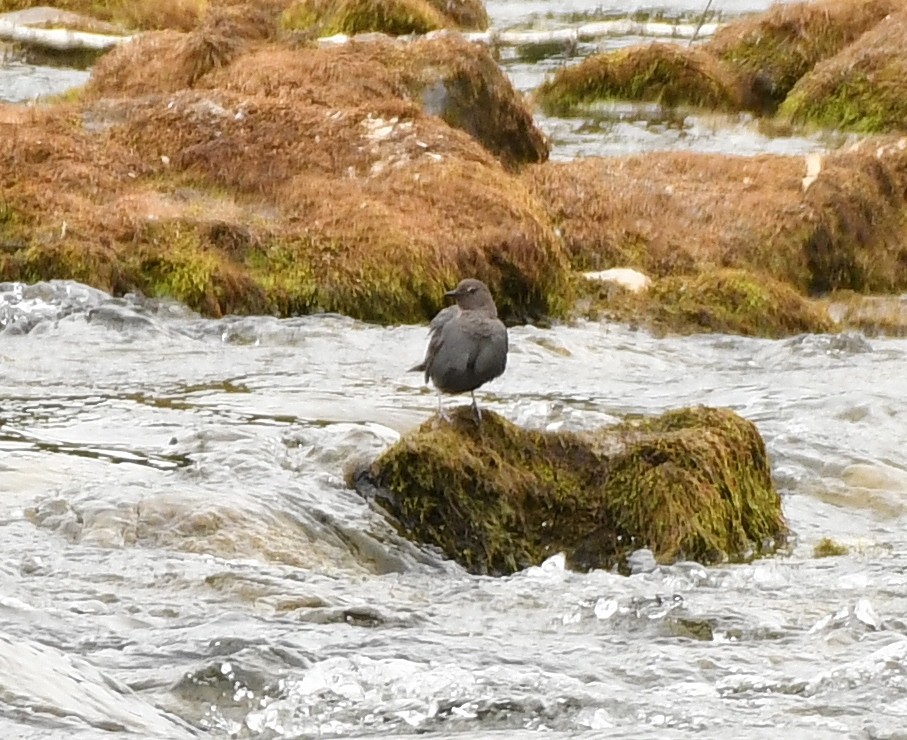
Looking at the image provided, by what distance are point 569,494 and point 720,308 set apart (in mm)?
5188

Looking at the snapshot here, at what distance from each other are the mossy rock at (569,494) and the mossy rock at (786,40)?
13477 mm

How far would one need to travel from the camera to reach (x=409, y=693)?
593 cm

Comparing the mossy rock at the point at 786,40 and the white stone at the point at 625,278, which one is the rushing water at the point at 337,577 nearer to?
the white stone at the point at 625,278

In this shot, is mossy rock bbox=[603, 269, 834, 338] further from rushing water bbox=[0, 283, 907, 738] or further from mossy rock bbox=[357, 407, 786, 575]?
mossy rock bbox=[357, 407, 786, 575]

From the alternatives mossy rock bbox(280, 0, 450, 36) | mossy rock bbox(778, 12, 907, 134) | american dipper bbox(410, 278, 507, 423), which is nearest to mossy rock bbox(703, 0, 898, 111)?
mossy rock bbox(778, 12, 907, 134)

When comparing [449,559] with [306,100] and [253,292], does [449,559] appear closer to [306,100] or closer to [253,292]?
[253,292]

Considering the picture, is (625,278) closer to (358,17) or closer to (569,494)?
(569,494)

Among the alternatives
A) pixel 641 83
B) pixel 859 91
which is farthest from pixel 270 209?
pixel 859 91

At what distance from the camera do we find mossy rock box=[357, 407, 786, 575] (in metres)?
7.74

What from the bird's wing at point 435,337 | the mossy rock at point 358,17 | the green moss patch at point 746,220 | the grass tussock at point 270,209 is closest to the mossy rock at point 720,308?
the green moss patch at point 746,220

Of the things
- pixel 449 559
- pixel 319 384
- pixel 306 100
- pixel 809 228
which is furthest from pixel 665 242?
pixel 449 559

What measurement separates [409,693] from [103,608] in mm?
1340

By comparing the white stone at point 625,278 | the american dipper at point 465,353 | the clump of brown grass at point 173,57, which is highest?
the clump of brown grass at point 173,57

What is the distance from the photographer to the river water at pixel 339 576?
580cm
